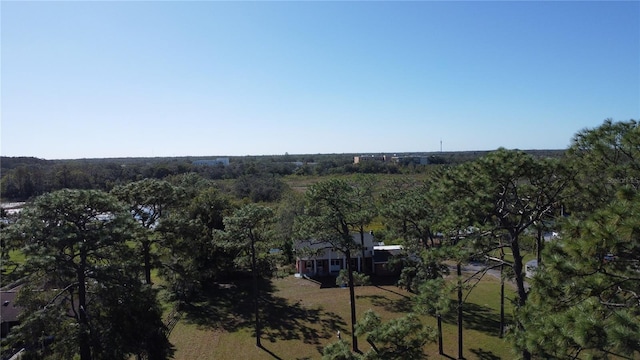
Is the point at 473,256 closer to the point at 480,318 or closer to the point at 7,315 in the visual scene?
the point at 480,318

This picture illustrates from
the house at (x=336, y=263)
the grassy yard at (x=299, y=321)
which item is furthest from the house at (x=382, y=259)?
the grassy yard at (x=299, y=321)

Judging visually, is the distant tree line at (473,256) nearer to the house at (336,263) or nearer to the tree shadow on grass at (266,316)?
the tree shadow on grass at (266,316)

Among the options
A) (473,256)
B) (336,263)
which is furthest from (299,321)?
(473,256)

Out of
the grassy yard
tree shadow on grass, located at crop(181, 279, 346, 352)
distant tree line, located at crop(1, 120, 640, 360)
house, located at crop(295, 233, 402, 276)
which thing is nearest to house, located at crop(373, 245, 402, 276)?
house, located at crop(295, 233, 402, 276)

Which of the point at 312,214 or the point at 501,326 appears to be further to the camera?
the point at 501,326

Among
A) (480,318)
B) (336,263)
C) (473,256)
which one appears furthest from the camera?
(336,263)

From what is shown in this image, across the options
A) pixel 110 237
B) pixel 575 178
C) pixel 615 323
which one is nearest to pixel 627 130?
pixel 575 178

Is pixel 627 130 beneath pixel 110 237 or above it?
above

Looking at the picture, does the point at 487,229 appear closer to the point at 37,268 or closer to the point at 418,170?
the point at 37,268

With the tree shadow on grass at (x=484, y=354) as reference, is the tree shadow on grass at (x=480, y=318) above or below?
below
